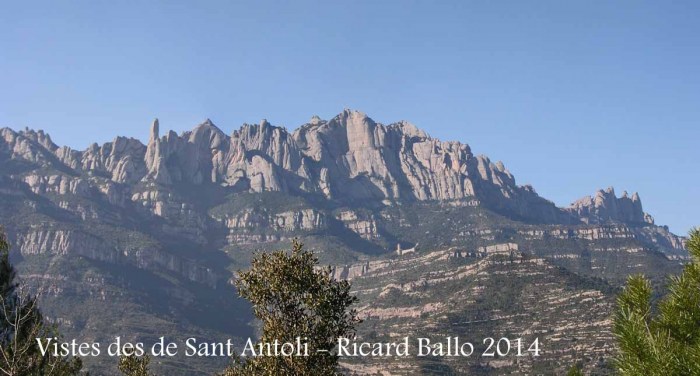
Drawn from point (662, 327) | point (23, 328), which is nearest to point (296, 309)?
point (23, 328)

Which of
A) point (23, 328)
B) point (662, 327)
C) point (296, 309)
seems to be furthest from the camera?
point (23, 328)

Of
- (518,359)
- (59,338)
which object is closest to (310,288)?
(59,338)

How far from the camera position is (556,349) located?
629 ft

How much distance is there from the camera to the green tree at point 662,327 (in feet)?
31.8

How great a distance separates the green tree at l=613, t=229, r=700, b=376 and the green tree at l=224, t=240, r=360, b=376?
20.6 meters

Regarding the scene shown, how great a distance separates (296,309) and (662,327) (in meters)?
22.6

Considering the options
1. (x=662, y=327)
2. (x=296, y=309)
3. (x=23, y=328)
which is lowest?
(x=662, y=327)

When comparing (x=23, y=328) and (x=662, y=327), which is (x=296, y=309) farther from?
(x=662, y=327)

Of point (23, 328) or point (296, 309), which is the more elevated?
point (296, 309)

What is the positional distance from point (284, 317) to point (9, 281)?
596 inches

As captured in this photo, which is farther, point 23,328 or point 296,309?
point 23,328

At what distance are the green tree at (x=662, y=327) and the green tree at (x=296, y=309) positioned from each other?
67.6 ft

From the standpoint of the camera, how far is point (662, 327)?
1118 centimetres

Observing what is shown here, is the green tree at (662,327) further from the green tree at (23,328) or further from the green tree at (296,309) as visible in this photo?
the green tree at (23,328)
